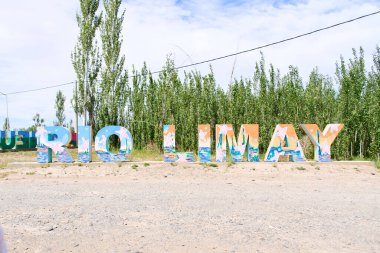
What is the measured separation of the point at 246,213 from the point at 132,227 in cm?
193

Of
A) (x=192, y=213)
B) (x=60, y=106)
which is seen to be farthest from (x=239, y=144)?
(x=60, y=106)

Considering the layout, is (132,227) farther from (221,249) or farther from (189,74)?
(189,74)

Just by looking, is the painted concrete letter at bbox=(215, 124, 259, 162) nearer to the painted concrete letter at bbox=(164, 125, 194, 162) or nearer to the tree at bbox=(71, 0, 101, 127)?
the painted concrete letter at bbox=(164, 125, 194, 162)

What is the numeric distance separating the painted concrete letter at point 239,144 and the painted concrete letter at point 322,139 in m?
1.95

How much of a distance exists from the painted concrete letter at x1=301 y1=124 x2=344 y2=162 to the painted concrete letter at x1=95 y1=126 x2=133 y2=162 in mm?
6808

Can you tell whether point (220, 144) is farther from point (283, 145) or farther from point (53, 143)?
point (53, 143)

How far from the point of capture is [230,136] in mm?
13570

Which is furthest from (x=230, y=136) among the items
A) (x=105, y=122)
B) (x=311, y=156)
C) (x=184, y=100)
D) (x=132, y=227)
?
(x=105, y=122)

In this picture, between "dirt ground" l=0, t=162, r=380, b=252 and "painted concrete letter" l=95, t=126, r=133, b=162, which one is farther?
"painted concrete letter" l=95, t=126, r=133, b=162

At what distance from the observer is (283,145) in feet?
44.2

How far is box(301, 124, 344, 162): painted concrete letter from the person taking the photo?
13.4 meters

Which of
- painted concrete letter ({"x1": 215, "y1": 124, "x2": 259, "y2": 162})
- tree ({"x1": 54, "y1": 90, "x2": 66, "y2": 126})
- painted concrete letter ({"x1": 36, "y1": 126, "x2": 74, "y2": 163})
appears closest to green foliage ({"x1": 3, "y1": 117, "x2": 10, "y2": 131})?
tree ({"x1": 54, "y1": 90, "x2": 66, "y2": 126})

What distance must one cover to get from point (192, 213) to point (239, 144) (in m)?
7.92

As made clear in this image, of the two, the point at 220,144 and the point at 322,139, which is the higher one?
the point at 322,139
